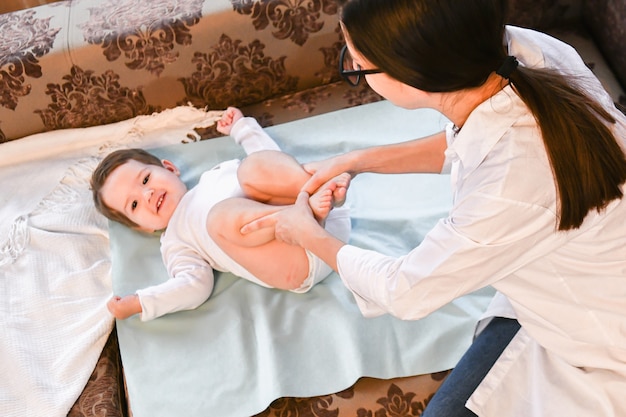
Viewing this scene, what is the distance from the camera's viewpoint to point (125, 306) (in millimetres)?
1739

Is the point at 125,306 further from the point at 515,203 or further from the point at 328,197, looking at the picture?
the point at 515,203

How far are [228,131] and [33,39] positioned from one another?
0.67m

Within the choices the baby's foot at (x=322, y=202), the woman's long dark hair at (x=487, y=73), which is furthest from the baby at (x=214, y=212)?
the woman's long dark hair at (x=487, y=73)

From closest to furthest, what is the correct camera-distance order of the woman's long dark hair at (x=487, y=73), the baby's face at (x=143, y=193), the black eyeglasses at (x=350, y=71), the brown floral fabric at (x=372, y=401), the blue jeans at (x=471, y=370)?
the woman's long dark hair at (x=487, y=73)
the black eyeglasses at (x=350, y=71)
the blue jeans at (x=471, y=370)
the brown floral fabric at (x=372, y=401)
the baby's face at (x=143, y=193)

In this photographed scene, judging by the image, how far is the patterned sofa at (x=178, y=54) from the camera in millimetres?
2107

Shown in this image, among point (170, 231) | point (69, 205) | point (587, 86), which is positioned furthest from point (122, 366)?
point (587, 86)

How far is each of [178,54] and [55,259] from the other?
0.71 meters

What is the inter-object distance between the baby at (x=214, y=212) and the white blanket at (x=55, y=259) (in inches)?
4.3

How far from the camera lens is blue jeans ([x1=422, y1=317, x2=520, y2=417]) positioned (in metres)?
1.39

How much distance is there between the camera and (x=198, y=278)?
1.77 metres

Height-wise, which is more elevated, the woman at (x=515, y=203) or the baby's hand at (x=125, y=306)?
the woman at (x=515, y=203)

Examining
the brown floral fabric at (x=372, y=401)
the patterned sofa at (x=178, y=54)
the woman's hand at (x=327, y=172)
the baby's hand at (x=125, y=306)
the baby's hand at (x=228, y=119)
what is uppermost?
the patterned sofa at (x=178, y=54)

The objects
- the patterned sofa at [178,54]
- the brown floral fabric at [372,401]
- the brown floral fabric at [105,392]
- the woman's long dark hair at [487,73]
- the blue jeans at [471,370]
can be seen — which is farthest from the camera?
the patterned sofa at [178,54]

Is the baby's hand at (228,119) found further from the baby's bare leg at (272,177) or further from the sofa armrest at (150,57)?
the baby's bare leg at (272,177)
